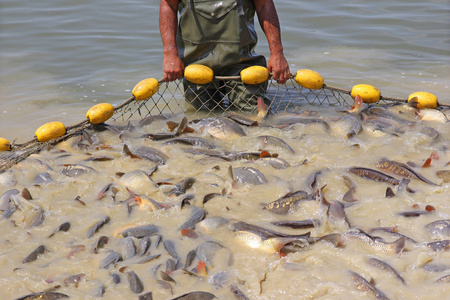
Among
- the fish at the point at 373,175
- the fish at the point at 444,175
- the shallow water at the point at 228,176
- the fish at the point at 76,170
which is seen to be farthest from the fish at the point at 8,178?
the fish at the point at 444,175

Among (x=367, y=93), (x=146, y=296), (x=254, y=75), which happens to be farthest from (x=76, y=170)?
(x=367, y=93)

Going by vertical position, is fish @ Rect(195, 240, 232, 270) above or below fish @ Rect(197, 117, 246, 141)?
below

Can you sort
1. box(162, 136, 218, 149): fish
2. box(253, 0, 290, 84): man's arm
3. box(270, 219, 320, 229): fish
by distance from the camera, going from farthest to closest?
box(253, 0, 290, 84): man's arm < box(162, 136, 218, 149): fish < box(270, 219, 320, 229): fish

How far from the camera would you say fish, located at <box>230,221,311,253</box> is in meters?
3.10

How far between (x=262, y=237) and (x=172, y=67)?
8.96ft

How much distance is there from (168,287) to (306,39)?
23.9 ft

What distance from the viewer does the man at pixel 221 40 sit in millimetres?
5379

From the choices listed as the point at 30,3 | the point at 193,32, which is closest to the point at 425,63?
the point at 193,32

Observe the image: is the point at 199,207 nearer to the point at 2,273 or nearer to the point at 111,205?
the point at 111,205

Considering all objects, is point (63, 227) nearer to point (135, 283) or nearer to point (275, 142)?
point (135, 283)

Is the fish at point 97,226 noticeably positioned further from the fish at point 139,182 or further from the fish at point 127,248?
the fish at point 139,182

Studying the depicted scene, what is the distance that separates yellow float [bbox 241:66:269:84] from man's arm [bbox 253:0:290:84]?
11 cm

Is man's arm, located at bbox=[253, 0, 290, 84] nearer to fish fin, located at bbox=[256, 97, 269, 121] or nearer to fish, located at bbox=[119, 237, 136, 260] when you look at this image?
fish fin, located at bbox=[256, 97, 269, 121]

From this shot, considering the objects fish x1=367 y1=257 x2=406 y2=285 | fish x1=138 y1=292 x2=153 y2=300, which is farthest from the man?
fish x1=138 y1=292 x2=153 y2=300
